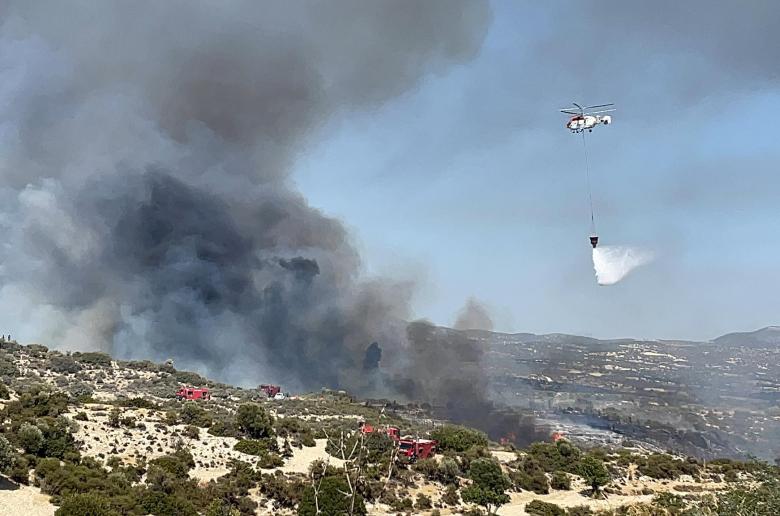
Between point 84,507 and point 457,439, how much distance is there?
3212 centimetres

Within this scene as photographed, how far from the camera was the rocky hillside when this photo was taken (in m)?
25.9

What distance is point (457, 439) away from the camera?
1891 inches

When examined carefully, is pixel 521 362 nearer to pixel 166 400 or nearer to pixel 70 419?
pixel 166 400

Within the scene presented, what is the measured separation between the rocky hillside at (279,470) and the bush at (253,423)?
11 centimetres

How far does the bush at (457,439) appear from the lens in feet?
156

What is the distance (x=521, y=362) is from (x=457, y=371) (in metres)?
54.8

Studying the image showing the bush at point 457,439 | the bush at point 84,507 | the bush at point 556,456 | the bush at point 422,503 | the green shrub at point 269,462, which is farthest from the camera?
the bush at point 457,439

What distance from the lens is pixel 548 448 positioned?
5038 centimetres

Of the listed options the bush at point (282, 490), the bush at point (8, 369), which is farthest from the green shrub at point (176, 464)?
the bush at point (8, 369)

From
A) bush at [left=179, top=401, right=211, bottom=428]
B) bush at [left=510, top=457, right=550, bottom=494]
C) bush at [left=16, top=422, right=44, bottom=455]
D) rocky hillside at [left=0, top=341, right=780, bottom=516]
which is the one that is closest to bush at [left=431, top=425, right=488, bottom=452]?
rocky hillside at [left=0, top=341, right=780, bottom=516]

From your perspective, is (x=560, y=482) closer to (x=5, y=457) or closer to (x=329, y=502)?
(x=329, y=502)

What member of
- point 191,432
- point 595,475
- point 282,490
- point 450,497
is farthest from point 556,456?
point 191,432

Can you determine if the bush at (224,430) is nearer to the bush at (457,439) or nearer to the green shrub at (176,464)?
the green shrub at (176,464)

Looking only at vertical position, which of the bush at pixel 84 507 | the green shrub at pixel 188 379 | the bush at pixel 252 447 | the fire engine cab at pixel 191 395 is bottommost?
the bush at pixel 252 447
